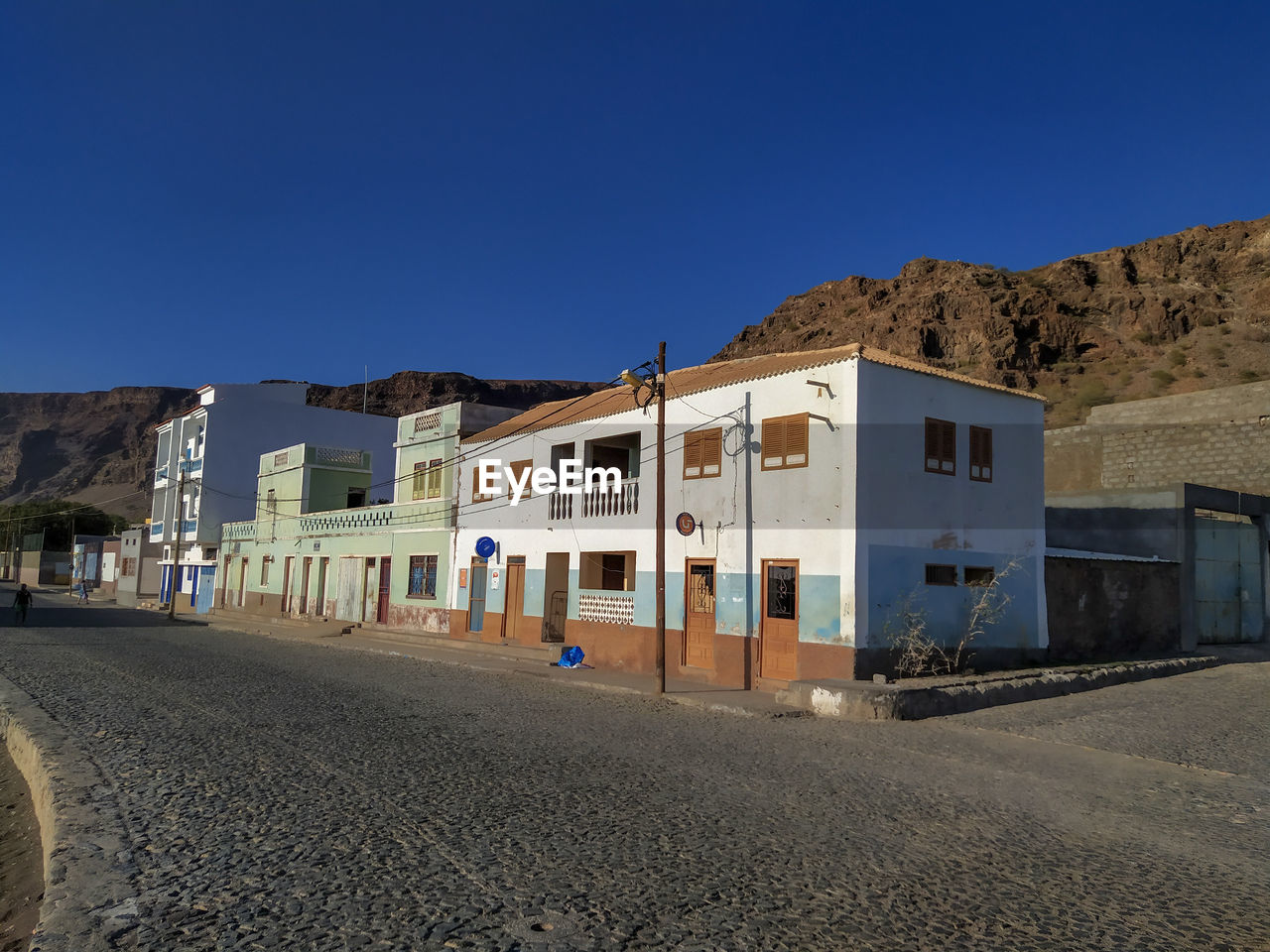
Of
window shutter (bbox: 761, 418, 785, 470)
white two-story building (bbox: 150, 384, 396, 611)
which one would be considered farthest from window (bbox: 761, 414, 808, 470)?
white two-story building (bbox: 150, 384, 396, 611)

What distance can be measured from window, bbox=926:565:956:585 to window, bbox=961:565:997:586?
23 centimetres

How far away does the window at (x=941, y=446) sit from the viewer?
1525 cm

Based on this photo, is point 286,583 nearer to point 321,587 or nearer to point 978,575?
point 321,587

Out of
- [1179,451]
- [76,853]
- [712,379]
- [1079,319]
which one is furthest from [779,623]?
[1079,319]

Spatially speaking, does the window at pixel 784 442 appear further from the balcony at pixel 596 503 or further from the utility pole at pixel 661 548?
the balcony at pixel 596 503

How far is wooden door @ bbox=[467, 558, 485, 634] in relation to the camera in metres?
24.2

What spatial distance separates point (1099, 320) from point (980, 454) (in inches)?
2462

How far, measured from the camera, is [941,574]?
15.2 m

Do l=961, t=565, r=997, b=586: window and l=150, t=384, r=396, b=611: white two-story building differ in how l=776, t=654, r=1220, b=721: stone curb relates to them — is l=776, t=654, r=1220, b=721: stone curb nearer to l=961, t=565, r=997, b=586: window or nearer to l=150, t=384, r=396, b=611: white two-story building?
l=961, t=565, r=997, b=586: window

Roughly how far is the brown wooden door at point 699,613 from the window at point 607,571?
209cm

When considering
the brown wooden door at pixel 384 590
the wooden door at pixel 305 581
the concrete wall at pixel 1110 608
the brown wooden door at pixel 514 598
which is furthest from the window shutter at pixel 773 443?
the wooden door at pixel 305 581

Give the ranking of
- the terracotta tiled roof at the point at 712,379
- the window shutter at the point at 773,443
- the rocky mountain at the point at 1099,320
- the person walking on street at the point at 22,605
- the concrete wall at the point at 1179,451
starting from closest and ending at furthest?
the terracotta tiled roof at the point at 712,379 → the window shutter at the point at 773,443 → the concrete wall at the point at 1179,451 → the person walking on street at the point at 22,605 → the rocky mountain at the point at 1099,320

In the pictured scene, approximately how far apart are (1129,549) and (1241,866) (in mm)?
16484

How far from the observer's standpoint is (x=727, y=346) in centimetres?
9969
